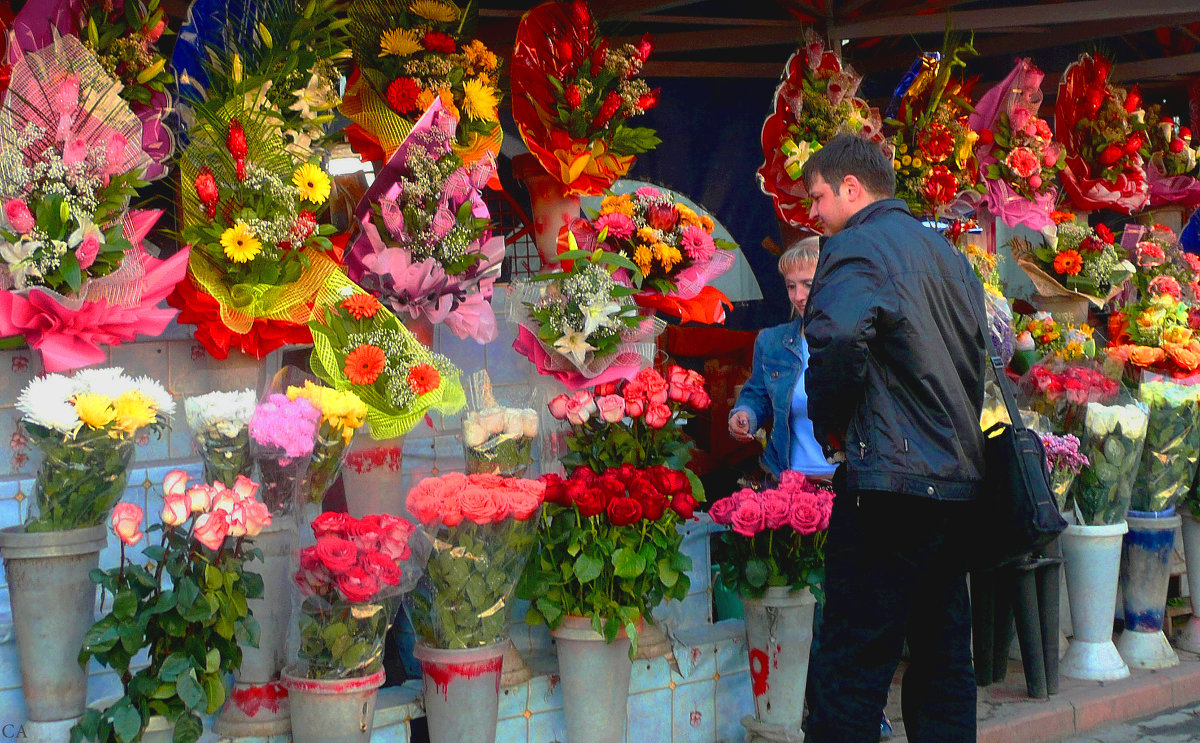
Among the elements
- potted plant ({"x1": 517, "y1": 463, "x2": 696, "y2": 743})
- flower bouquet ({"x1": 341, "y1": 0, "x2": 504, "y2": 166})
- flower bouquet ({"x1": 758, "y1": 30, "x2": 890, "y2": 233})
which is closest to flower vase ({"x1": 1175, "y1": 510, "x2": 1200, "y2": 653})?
flower bouquet ({"x1": 758, "y1": 30, "x2": 890, "y2": 233})

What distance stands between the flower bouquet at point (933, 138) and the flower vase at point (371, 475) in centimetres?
227

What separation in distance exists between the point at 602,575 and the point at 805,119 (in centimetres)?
209

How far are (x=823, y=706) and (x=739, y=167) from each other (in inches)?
123

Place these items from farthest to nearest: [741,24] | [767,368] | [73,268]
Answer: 1. [741,24]
2. [767,368]
3. [73,268]

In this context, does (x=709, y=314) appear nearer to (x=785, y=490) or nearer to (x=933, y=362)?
(x=785, y=490)

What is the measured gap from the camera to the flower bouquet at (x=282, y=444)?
2.58 m

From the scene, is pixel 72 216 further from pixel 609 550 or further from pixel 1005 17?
pixel 1005 17

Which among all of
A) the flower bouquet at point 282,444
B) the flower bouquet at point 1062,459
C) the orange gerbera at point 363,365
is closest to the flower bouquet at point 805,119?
the flower bouquet at point 1062,459

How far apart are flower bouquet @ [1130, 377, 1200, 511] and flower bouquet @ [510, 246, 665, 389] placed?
2.04 metres

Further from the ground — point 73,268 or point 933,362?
point 73,268

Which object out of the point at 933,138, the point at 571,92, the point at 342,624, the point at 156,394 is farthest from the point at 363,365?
the point at 933,138

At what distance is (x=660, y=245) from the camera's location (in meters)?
3.39

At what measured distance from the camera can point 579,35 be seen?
3.62m

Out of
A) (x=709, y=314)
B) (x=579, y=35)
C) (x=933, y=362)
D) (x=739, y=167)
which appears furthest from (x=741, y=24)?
(x=933, y=362)
